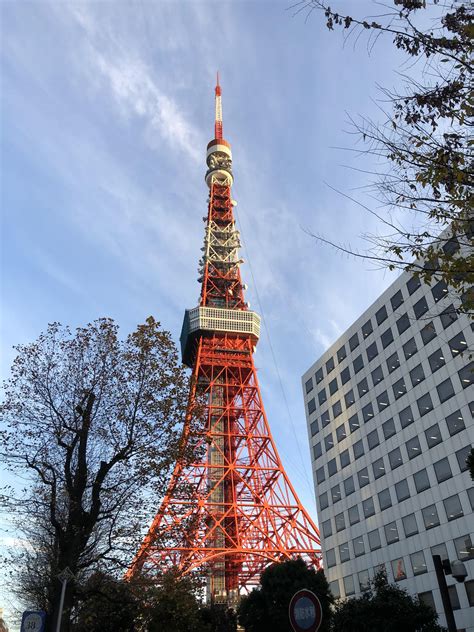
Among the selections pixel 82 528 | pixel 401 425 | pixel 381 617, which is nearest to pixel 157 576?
pixel 82 528

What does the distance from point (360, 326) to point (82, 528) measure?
1192 inches

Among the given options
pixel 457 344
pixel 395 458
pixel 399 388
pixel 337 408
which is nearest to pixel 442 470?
pixel 395 458

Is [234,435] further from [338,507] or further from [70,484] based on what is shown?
[70,484]

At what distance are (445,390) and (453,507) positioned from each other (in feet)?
20.2

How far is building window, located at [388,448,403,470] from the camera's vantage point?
3216cm

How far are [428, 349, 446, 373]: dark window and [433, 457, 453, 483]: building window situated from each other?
16.9 feet

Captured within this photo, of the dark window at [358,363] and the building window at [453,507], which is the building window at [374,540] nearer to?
the building window at [453,507]

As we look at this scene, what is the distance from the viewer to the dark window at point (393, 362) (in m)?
34.1

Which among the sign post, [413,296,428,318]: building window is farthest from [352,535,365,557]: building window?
the sign post

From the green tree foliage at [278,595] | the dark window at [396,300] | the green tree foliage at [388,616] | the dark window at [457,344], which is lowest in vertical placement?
the green tree foliage at [388,616]

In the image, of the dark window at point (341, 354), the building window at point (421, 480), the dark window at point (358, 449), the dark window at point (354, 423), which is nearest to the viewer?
the building window at point (421, 480)

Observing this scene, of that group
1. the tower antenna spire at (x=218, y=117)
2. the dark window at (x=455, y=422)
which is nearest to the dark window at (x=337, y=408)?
the dark window at (x=455, y=422)

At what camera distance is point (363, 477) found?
35.2 metres

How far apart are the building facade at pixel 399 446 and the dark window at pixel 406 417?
0.08 m
